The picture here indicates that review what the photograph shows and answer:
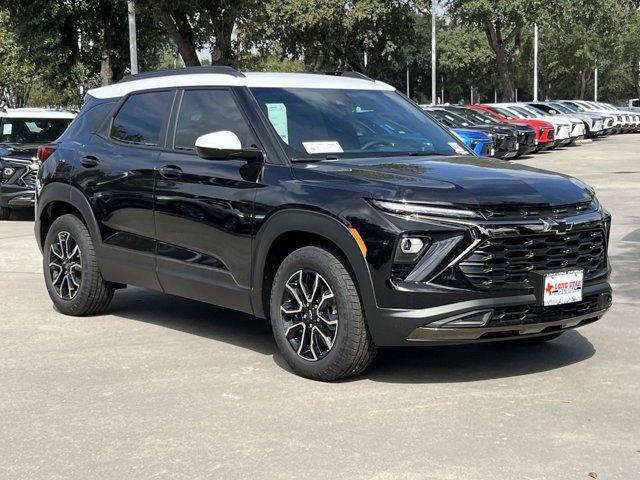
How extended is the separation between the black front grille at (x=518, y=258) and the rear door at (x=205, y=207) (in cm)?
151

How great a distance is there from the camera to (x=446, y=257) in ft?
17.4

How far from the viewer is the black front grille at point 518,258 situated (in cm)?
535

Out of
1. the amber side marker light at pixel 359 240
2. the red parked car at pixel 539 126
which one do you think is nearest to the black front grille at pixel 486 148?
the red parked car at pixel 539 126

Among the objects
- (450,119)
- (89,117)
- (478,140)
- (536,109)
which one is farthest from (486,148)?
(89,117)

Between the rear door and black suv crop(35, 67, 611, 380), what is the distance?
11 mm

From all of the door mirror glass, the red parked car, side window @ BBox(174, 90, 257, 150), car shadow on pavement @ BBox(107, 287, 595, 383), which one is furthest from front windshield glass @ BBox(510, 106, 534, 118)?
the door mirror glass

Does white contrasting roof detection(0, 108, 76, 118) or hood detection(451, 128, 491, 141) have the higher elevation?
white contrasting roof detection(0, 108, 76, 118)

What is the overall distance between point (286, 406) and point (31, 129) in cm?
1364

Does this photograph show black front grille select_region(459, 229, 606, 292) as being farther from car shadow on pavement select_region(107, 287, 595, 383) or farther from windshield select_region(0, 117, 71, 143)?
windshield select_region(0, 117, 71, 143)

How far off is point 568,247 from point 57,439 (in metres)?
2.96

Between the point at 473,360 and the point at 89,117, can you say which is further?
the point at 89,117

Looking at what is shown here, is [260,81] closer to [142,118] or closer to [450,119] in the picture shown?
[142,118]

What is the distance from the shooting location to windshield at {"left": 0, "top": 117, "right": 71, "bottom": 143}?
17656mm

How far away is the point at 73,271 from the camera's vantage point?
792 cm
